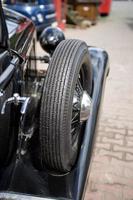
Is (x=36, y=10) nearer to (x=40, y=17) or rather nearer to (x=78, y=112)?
(x=40, y=17)

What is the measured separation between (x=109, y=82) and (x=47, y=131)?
11.5 feet

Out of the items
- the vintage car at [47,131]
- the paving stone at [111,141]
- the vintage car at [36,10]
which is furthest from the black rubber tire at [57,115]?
the vintage car at [36,10]

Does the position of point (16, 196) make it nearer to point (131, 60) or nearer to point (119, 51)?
point (131, 60)

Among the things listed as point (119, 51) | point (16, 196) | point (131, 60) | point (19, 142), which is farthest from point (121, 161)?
point (119, 51)

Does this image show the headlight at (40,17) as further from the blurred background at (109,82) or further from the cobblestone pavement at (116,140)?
the cobblestone pavement at (116,140)

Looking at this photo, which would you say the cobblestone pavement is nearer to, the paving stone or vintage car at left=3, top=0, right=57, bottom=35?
the paving stone

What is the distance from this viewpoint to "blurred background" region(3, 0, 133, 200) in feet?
8.79

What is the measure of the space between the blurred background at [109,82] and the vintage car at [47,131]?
482mm

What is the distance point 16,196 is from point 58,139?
37 centimetres

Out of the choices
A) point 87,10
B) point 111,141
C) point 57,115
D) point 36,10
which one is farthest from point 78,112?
point 87,10

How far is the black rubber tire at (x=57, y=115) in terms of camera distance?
5.55 ft

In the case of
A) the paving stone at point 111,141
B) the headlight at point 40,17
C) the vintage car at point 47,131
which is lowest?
the paving stone at point 111,141

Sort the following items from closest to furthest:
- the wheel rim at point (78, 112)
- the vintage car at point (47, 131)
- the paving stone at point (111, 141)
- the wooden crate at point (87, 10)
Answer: the vintage car at point (47, 131)
the wheel rim at point (78, 112)
the paving stone at point (111, 141)
the wooden crate at point (87, 10)

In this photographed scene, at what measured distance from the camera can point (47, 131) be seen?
5.57 feet
